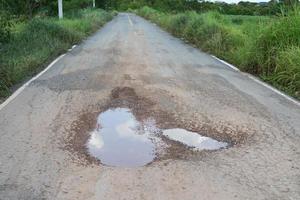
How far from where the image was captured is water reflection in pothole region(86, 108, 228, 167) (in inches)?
242

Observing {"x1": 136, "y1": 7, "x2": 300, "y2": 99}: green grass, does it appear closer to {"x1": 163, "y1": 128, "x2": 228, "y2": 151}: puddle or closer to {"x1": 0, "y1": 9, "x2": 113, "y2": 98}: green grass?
{"x1": 163, "y1": 128, "x2": 228, "y2": 151}: puddle

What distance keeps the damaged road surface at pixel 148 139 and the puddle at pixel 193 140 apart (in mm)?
14

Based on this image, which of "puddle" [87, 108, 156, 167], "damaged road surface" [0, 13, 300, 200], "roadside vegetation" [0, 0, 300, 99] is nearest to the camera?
"damaged road surface" [0, 13, 300, 200]

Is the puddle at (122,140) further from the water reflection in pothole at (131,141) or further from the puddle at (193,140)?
the puddle at (193,140)

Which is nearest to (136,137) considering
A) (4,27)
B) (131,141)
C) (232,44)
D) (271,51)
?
(131,141)

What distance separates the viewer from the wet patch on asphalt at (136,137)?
621 cm

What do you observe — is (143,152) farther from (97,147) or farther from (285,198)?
(285,198)

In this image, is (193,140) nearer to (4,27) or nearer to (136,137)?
(136,137)

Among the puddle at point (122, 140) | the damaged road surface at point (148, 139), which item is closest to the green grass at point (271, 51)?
the damaged road surface at point (148, 139)

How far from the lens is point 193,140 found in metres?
6.84

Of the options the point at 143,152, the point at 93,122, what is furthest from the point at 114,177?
the point at 93,122

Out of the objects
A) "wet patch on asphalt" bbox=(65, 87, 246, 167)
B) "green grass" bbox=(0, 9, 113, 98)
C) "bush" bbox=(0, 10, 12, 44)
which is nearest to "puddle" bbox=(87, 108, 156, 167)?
"wet patch on asphalt" bbox=(65, 87, 246, 167)

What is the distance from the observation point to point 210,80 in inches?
464

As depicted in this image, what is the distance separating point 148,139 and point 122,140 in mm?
365
